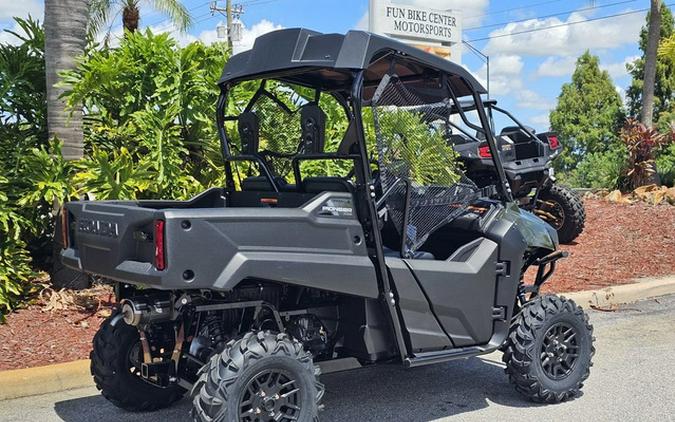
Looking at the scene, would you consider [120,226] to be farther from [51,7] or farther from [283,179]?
[51,7]

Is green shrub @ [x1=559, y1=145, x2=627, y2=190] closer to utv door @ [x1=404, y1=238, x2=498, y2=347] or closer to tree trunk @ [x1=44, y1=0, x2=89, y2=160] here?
utv door @ [x1=404, y1=238, x2=498, y2=347]

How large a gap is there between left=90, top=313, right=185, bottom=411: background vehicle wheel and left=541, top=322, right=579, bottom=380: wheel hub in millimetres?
2541

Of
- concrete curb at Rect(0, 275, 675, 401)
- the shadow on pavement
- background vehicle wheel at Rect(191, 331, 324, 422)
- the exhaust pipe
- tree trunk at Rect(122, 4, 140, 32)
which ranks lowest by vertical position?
the shadow on pavement

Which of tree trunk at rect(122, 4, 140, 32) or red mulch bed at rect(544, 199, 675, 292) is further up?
tree trunk at rect(122, 4, 140, 32)

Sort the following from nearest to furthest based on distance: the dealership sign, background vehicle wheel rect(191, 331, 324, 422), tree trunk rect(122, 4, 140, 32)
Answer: background vehicle wheel rect(191, 331, 324, 422) → the dealership sign → tree trunk rect(122, 4, 140, 32)

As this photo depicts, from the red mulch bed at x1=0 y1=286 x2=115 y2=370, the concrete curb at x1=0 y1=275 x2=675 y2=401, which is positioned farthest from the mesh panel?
the red mulch bed at x1=0 y1=286 x2=115 y2=370

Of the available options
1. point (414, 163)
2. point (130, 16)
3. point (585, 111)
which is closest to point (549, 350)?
point (414, 163)

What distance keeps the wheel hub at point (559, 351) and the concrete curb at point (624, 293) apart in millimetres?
3052

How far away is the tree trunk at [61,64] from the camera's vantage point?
6824 millimetres

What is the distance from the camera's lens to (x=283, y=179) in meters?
4.98

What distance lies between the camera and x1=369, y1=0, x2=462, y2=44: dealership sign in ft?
41.4

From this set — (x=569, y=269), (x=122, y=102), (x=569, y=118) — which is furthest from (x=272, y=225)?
(x=569, y=118)

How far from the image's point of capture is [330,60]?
4.14 m

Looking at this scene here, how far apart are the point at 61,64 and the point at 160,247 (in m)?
3.98
